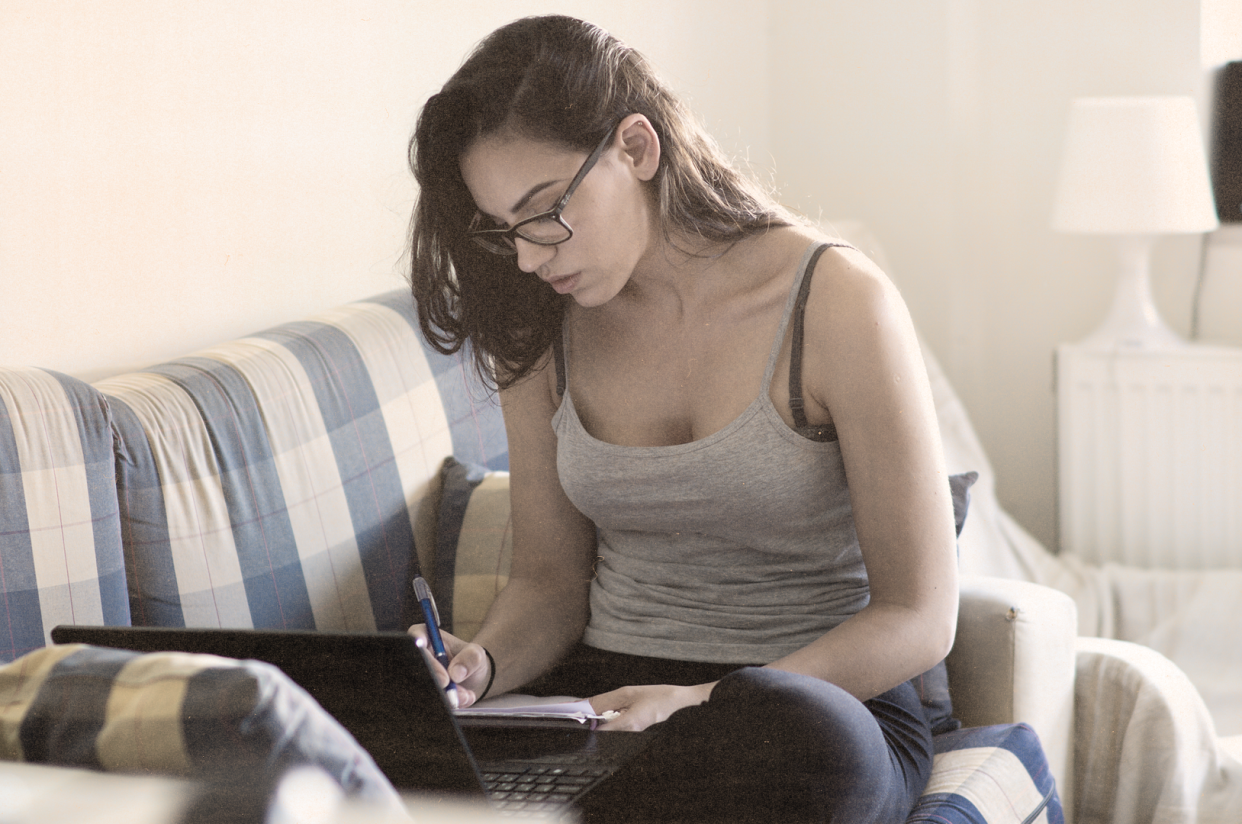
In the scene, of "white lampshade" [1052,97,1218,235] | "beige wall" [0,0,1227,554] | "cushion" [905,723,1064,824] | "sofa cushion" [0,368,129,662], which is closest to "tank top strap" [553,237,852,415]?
"beige wall" [0,0,1227,554]

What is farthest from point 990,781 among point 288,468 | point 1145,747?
point 288,468

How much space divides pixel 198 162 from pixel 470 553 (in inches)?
22.1

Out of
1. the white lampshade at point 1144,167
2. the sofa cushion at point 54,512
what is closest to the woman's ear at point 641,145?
the sofa cushion at point 54,512

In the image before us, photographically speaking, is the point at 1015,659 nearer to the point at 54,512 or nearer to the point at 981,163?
the point at 54,512

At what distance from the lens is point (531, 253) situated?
1019mm

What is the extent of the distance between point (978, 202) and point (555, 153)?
78.7 inches

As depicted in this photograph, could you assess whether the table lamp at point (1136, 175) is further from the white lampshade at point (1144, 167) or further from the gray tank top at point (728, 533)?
the gray tank top at point (728, 533)

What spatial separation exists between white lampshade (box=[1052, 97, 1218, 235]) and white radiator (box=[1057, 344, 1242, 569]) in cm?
27

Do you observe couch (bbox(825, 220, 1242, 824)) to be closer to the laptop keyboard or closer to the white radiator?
the white radiator

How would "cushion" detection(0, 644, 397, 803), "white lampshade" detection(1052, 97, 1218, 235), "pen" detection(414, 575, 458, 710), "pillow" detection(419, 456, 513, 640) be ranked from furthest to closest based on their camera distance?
"white lampshade" detection(1052, 97, 1218, 235), "pillow" detection(419, 456, 513, 640), "pen" detection(414, 575, 458, 710), "cushion" detection(0, 644, 397, 803)

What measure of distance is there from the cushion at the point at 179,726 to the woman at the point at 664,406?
16.7 inches

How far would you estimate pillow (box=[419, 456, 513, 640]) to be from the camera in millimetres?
1354

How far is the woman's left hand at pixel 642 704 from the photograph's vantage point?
2.87 feet

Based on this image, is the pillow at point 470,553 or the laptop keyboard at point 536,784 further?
the pillow at point 470,553
